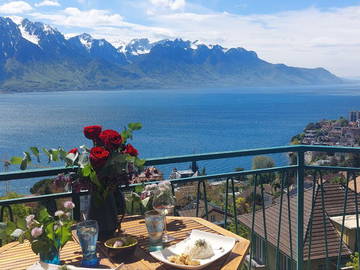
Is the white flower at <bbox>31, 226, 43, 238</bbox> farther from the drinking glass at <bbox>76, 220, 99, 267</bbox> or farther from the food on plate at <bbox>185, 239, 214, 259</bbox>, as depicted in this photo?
the food on plate at <bbox>185, 239, 214, 259</bbox>

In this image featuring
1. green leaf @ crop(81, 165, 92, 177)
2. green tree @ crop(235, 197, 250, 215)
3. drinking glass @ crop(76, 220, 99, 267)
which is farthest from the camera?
green tree @ crop(235, 197, 250, 215)

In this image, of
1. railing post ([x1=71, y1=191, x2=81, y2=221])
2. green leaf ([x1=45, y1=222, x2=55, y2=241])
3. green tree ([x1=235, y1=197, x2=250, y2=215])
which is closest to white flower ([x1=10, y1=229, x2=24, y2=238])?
green leaf ([x1=45, y1=222, x2=55, y2=241])

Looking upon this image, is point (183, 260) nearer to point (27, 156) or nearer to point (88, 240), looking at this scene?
point (88, 240)

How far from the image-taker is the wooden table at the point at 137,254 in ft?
5.16

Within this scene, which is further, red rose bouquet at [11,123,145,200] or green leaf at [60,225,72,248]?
red rose bouquet at [11,123,145,200]

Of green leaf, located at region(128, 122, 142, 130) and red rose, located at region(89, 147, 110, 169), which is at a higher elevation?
green leaf, located at region(128, 122, 142, 130)

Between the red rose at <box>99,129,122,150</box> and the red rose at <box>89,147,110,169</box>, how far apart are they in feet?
0.17

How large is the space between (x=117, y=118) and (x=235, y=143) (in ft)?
107

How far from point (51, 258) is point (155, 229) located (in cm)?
46

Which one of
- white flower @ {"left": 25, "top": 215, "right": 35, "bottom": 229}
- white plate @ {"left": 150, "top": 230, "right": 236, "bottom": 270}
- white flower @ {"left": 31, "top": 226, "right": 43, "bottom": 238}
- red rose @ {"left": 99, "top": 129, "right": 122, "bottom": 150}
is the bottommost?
white plate @ {"left": 150, "top": 230, "right": 236, "bottom": 270}

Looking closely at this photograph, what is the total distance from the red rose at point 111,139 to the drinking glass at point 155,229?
0.35 metres

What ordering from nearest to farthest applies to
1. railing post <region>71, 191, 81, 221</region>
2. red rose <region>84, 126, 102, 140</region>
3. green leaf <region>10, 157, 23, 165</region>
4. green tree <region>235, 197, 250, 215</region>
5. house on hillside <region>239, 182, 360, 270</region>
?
1. red rose <region>84, 126, 102, 140</region>
2. green leaf <region>10, 157, 23, 165</region>
3. railing post <region>71, 191, 81, 221</region>
4. house on hillside <region>239, 182, 360, 270</region>
5. green tree <region>235, 197, 250, 215</region>

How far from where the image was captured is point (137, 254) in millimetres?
1673

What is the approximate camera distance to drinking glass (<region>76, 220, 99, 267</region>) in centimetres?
154
